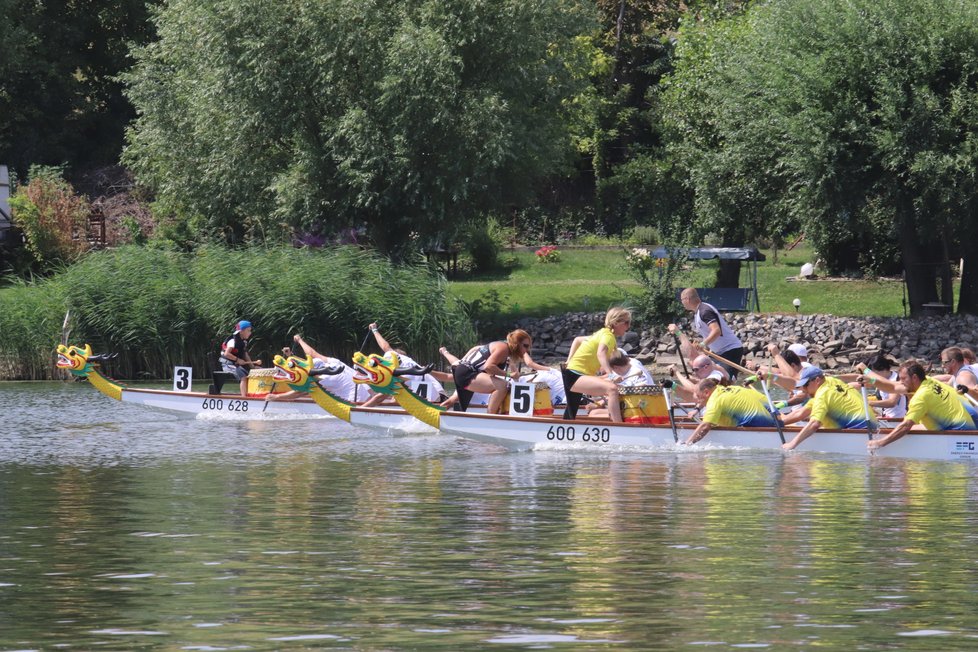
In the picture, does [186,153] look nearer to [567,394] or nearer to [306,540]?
[567,394]

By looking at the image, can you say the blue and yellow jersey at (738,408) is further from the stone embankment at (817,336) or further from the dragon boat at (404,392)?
the stone embankment at (817,336)

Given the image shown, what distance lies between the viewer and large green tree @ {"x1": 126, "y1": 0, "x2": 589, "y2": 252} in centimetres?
3978

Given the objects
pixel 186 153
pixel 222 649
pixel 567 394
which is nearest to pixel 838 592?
pixel 222 649

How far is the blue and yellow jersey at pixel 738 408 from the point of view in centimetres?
1972

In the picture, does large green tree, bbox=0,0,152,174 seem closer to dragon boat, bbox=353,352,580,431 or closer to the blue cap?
dragon boat, bbox=353,352,580,431

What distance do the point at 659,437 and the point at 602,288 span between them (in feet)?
86.0

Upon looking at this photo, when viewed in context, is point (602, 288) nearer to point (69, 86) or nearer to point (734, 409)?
point (69, 86)

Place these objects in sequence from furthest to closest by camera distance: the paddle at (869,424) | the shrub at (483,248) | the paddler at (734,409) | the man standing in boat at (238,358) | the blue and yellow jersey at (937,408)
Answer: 1. the shrub at (483,248)
2. the man standing in boat at (238,358)
3. the paddler at (734,409)
4. the paddle at (869,424)
5. the blue and yellow jersey at (937,408)

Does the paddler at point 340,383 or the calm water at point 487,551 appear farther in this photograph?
the paddler at point 340,383

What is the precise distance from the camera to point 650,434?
19.9 m

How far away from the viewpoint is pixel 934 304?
129ft

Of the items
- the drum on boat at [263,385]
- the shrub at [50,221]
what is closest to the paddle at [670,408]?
the drum on boat at [263,385]

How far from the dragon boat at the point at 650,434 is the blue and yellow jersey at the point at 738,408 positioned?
278 millimetres

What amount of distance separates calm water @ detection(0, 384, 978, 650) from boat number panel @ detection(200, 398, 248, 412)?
6157 millimetres
